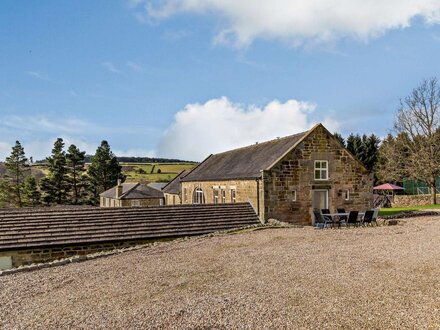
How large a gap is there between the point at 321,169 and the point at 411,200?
2150 cm

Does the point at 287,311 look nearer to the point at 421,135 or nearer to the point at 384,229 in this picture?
the point at 384,229

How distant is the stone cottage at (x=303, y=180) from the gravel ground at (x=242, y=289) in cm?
703

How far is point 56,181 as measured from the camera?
53562mm

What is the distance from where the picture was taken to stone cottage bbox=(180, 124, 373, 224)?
69.9 ft

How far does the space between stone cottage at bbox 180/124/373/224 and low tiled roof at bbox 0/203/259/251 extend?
1687 mm

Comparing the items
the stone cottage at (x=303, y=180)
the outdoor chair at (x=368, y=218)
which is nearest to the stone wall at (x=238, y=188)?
the stone cottage at (x=303, y=180)

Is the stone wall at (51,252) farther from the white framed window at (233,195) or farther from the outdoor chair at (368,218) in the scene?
the outdoor chair at (368,218)

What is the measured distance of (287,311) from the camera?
286 inches

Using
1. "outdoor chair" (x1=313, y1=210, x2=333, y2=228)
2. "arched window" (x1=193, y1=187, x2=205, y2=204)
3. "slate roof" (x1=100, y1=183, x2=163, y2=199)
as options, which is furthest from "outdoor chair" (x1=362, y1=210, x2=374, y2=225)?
"slate roof" (x1=100, y1=183, x2=163, y2=199)

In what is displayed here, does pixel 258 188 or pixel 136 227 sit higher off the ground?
pixel 258 188

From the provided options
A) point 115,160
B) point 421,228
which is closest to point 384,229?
point 421,228

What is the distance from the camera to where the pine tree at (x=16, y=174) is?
5294 cm

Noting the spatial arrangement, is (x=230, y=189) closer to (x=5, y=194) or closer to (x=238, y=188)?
(x=238, y=188)

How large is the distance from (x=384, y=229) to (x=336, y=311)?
39.6ft
